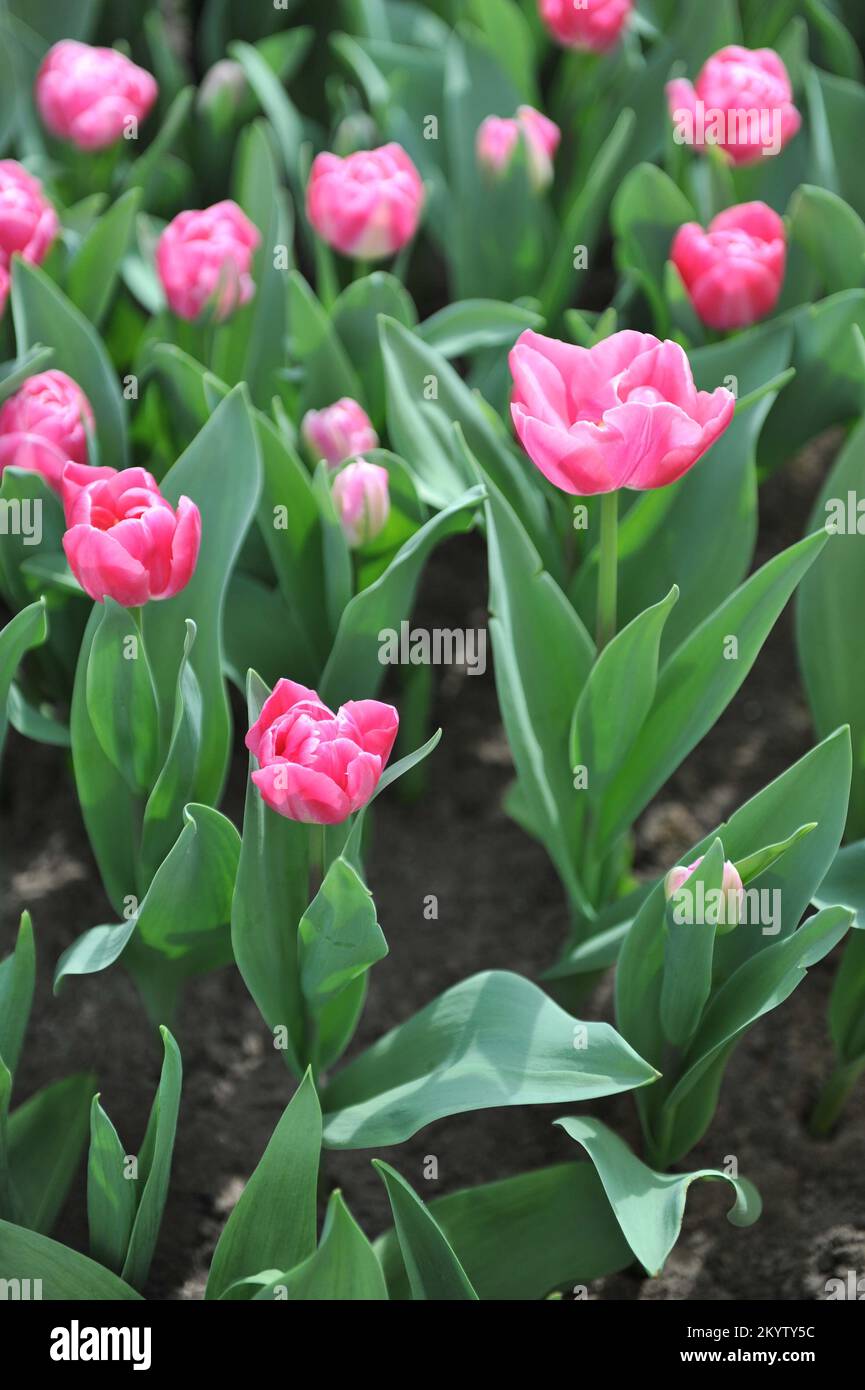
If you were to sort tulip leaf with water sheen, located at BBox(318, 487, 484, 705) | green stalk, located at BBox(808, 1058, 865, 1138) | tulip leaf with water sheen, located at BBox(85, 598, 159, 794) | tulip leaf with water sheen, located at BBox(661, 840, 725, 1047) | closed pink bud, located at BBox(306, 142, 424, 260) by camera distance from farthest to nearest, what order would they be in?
closed pink bud, located at BBox(306, 142, 424, 260) < green stalk, located at BBox(808, 1058, 865, 1138) < tulip leaf with water sheen, located at BBox(318, 487, 484, 705) < tulip leaf with water sheen, located at BBox(85, 598, 159, 794) < tulip leaf with water sheen, located at BBox(661, 840, 725, 1047)

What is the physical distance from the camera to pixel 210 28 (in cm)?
224

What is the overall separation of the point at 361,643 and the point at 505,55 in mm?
1026

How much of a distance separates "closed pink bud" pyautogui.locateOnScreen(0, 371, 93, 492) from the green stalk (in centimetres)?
96

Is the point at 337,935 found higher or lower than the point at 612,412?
lower

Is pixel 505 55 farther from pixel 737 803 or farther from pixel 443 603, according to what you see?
pixel 737 803

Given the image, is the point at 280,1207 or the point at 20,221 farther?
the point at 20,221

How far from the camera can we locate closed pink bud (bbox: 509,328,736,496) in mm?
1180

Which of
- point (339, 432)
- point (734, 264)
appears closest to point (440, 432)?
point (339, 432)

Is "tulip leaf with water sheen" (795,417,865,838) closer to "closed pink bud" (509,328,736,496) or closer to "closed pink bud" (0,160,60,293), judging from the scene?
"closed pink bud" (509,328,736,496)

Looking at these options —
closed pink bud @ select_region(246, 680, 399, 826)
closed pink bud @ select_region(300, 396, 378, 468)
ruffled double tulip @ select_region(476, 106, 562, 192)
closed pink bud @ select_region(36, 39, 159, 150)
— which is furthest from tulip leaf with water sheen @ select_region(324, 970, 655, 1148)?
closed pink bud @ select_region(36, 39, 159, 150)

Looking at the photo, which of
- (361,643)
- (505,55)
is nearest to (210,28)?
(505,55)

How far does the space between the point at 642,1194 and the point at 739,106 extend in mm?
1204

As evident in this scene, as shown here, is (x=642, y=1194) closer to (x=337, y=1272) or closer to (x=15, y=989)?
(x=337, y=1272)

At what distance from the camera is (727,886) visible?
119 centimetres
